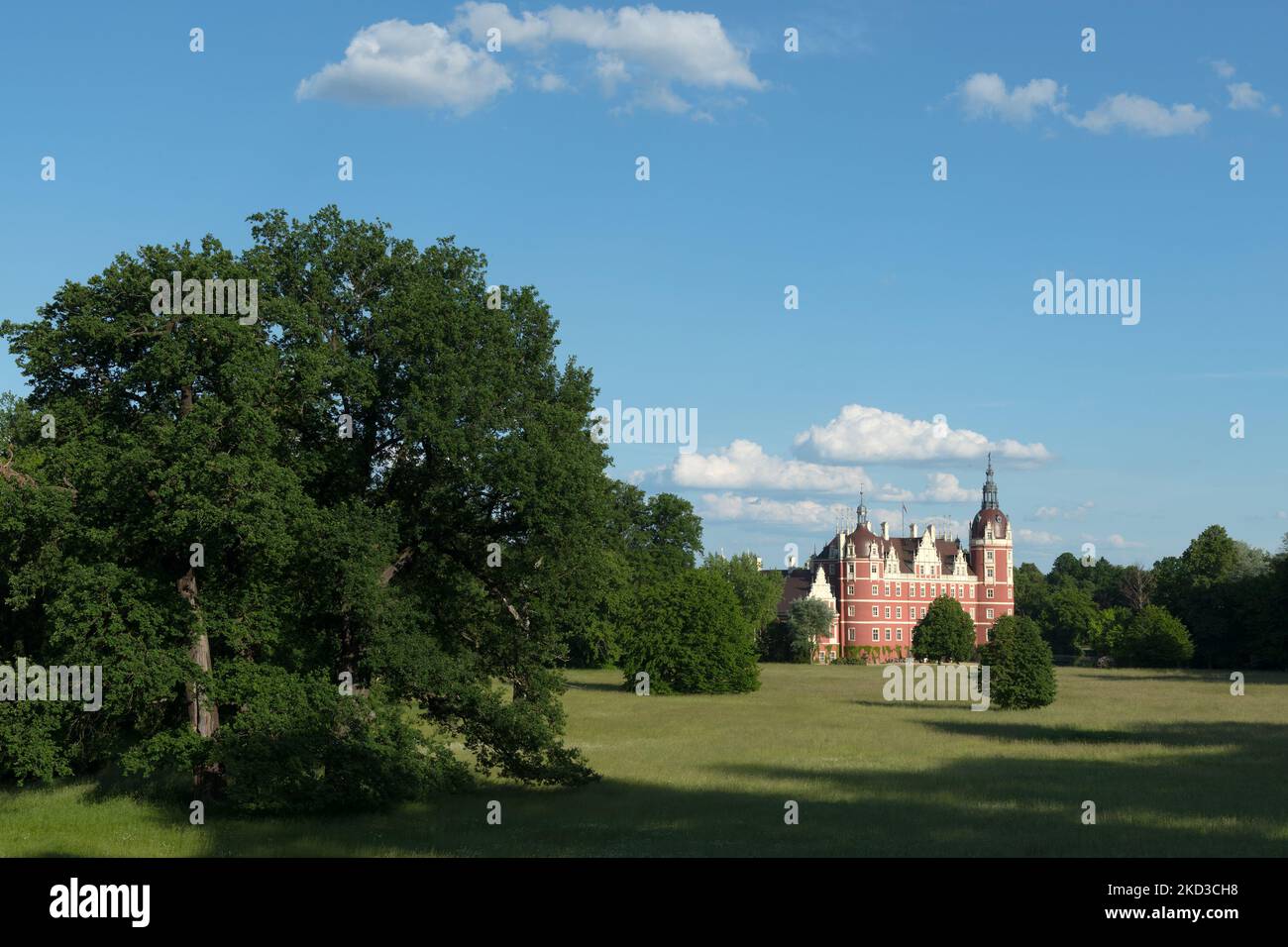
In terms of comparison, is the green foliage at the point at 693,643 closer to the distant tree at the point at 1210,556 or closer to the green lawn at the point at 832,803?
the green lawn at the point at 832,803

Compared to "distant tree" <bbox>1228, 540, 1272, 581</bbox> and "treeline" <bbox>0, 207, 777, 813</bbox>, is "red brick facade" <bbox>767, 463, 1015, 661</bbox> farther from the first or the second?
"treeline" <bbox>0, 207, 777, 813</bbox>

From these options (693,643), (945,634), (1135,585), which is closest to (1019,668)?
(693,643)

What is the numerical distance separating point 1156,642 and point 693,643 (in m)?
58.1

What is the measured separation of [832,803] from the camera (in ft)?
92.9

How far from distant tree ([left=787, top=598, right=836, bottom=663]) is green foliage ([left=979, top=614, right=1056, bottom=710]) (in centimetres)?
6756

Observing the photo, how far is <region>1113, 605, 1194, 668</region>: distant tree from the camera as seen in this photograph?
11362 cm

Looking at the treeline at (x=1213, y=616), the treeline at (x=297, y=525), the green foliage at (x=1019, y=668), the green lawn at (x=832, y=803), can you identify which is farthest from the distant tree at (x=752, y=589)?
the treeline at (x=297, y=525)

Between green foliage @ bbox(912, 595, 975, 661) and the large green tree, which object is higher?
the large green tree

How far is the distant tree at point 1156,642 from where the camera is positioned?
114 m

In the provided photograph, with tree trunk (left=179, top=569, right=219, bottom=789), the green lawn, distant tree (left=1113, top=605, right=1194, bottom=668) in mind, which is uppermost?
tree trunk (left=179, top=569, right=219, bottom=789)

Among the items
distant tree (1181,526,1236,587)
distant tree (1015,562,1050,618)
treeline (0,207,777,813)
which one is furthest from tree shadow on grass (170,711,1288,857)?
distant tree (1015,562,1050,618)

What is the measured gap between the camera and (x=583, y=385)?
35406 mm

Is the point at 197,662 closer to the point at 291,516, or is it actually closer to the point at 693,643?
the point at 291,516
